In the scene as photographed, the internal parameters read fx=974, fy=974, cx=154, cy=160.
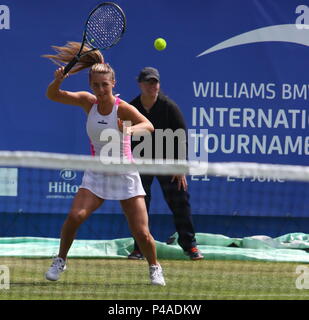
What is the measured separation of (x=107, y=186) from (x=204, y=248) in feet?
8.98

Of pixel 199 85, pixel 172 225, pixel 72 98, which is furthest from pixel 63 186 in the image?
pixel 72 98

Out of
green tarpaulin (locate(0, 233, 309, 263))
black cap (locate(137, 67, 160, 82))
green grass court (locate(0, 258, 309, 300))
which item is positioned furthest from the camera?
green tarpaulin (locate(0, 233, 309, 263))

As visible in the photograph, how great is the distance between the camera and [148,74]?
30.0 ft

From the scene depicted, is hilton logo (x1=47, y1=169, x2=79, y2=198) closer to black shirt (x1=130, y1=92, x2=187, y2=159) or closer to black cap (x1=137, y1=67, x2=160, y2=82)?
black shirt (x1=130, y1=92, x2=187, y2=159)

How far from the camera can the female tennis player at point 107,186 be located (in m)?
7.34

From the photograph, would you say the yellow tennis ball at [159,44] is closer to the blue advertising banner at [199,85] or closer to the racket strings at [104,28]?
the blue advertising banner at [199,85]

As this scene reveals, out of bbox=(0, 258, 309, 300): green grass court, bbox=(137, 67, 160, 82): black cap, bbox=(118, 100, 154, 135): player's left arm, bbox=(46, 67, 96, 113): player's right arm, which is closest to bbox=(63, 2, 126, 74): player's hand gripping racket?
bbox=(137, 67, 160, 82): black cap

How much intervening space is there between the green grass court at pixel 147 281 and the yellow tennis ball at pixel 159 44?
225 centimetres

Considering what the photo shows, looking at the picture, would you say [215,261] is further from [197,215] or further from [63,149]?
[63,149]

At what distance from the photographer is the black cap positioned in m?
9.16

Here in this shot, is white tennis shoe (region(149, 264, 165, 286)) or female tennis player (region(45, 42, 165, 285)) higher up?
female tennis player (region(45, 42, 165, 285))

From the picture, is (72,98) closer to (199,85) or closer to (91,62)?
(91,62)

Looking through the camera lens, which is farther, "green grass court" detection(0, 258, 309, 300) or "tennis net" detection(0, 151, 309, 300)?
"tennis net" detection(0, 151, 309, 300)

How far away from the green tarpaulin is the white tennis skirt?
6.99 ft
